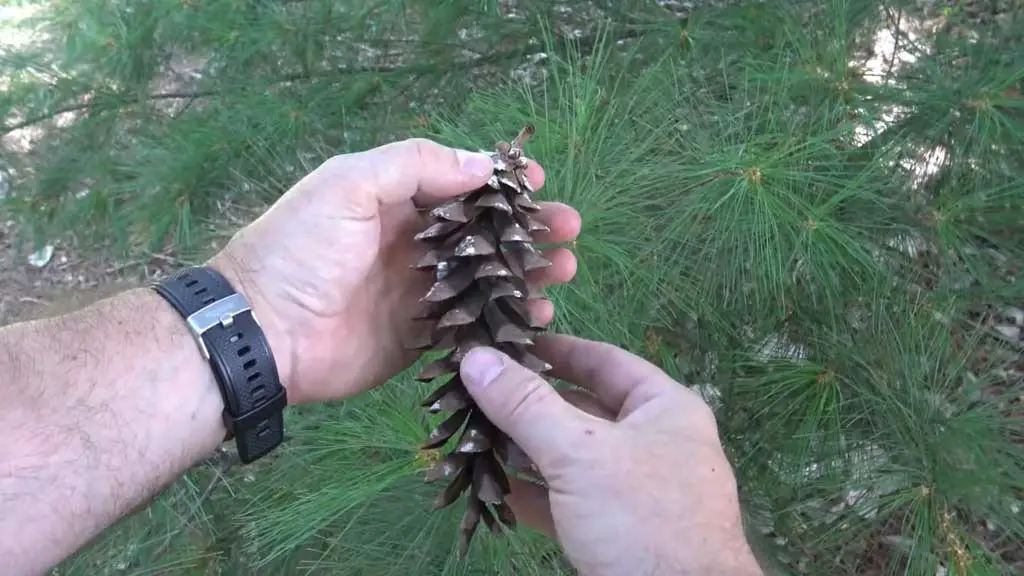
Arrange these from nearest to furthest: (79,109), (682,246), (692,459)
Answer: (692,459) < (682,246) < (79,109)

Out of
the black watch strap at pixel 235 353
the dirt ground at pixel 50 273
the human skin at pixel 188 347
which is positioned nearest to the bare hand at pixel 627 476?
the human skin at pixel 188 347

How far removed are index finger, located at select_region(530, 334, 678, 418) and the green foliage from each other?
0.12 metres

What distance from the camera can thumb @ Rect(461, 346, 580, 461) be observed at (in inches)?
23.1

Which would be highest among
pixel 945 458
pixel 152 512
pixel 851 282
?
pixel 851 282

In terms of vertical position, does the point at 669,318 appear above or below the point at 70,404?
below

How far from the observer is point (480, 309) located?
647mm

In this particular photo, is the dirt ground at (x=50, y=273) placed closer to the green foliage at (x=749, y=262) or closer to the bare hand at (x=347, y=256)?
the green foliage at (x=749, y=262)

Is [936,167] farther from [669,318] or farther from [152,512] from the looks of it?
[152,512]

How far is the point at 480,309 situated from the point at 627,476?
186 mm

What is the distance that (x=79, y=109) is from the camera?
1380mm

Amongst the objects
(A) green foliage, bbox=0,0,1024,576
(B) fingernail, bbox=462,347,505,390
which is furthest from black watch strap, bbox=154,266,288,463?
(B) fingernail, bbox=462,347,505,390

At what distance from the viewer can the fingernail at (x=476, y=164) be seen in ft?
2.25

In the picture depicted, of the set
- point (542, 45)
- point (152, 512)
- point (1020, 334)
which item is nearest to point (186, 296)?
point (152, 512)

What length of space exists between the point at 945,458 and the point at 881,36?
2.99ft
